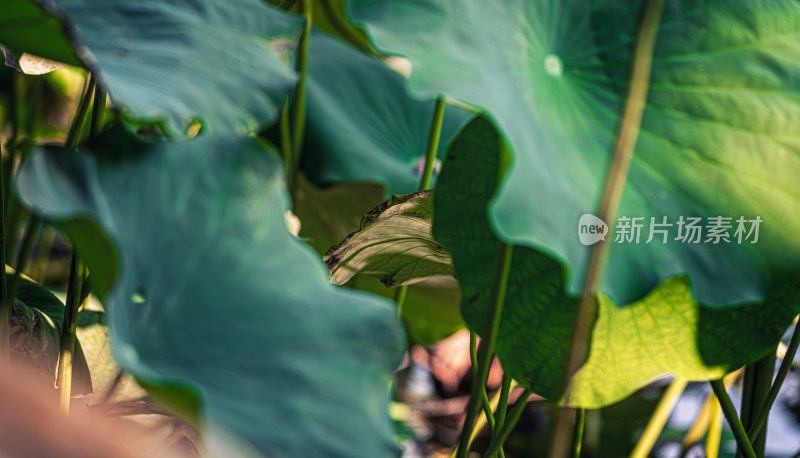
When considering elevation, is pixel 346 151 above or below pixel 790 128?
below

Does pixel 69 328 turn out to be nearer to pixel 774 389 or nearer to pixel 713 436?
pixel 774 389

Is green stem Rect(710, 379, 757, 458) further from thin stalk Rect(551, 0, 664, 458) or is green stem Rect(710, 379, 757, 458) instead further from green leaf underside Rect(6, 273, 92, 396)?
green leaf underside Rect(6, 273, 92, 396)

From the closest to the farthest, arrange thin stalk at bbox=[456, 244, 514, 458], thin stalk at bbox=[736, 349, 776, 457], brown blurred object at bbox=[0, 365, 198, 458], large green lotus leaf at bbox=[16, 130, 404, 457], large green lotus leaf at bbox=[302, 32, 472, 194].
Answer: brown blurred object at bbox=[0, 365, 198, 458] < large green lotus leaf at bbox=[16, 130, 404, 457] < thin stalk at bbox=[456, 244, 514, 458] < thin stalk at bbox=[736, 349, 776, 457] < large green lotus leaf at bbox=[302, 32, 472, 194]

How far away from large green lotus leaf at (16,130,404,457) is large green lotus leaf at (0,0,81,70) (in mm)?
95

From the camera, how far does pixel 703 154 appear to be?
0.44 metres

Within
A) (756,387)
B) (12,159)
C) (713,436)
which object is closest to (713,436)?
(713,436)

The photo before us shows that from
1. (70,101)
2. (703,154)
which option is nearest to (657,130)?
(703,154)

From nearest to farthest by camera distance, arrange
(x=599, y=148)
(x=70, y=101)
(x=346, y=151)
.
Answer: (x=599, y=148), (x=346, y=151), (x=70, y=101)

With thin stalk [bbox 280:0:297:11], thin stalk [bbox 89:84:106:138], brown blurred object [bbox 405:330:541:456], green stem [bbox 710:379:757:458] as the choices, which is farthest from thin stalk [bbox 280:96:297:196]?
brown blurred object [bbox 405:330:541:456]

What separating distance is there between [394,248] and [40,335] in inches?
12.7

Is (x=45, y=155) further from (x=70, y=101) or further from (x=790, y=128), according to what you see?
(x=70, y=101)

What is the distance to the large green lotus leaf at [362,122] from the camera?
801 mm

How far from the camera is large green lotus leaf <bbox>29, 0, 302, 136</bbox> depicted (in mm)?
343

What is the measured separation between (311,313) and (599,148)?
226 millimetres
